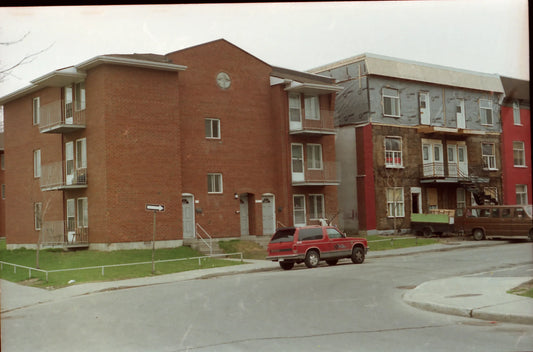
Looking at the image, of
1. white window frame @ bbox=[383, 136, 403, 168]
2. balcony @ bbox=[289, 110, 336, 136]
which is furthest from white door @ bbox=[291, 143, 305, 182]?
white window frame @ bbox=[383, 136, 403, 168]

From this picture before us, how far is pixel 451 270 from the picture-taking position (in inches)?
728

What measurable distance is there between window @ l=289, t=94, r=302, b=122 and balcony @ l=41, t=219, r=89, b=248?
7.88m

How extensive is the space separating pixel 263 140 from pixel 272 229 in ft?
10.5

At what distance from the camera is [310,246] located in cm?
2053

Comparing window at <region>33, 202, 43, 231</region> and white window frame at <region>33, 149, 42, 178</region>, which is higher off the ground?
white window frame at <region>33, 149, 42, 178</region>

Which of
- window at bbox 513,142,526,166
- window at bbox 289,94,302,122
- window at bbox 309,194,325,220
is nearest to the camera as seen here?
window at bbox 513,142,526,166

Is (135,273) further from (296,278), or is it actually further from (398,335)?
(398,335)

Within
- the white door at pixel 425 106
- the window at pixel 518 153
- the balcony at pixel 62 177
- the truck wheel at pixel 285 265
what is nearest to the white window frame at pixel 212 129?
the balcony at pixel 62 177

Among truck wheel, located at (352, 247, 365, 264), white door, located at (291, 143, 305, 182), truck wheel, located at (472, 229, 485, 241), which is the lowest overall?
truck wheel, located at (352, 247, 365, 264)

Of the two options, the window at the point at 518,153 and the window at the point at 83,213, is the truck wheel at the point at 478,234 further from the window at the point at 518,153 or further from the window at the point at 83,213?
the window at the point at 83,213

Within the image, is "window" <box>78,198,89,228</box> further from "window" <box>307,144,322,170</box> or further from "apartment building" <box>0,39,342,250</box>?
"window" <box>307,144,322,170</box>

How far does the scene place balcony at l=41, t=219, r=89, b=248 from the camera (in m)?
19.6

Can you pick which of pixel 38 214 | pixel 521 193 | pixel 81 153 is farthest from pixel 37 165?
pixel 521 193

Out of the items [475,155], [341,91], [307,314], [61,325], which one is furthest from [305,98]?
[61,325]
